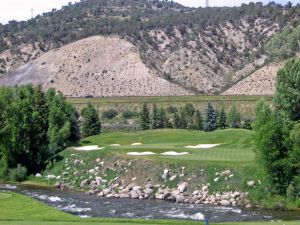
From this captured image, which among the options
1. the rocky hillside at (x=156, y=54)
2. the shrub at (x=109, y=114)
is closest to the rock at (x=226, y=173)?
the shrub at (x=109, y=114)

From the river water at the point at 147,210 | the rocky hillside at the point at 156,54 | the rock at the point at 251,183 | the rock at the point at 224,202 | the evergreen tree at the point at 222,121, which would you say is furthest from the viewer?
the rocky hillside at the point at 156,54

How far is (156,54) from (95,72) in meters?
23.1

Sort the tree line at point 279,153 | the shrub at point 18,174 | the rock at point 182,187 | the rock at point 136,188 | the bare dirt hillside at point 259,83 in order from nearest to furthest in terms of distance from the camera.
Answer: the tree line at point 279,153
the rock at point 182,187
the rock at point 136,188
the shrub at point 18,174
the bare dirt hillside at point 259,83

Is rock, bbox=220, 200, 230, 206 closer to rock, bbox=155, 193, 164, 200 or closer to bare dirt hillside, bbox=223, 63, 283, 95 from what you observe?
rock, bbox=155, 193, 164, 200

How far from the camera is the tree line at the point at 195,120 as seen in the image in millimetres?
87875

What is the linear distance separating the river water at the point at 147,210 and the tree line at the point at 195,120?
44.3 meters

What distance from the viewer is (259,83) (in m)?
133

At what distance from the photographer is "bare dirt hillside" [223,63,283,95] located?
129250 millimetres

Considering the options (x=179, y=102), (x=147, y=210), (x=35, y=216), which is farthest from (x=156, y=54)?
(x=35, y=216)

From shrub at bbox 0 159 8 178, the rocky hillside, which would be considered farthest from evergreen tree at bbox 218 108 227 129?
the rocky hillside

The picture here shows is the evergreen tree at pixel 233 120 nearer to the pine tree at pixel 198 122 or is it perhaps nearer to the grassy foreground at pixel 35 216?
the pine tree at pixel 198 122

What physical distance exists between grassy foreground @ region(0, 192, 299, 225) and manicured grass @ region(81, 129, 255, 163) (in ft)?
54.9

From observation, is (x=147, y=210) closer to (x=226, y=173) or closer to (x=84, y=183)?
(x=226, y=173)

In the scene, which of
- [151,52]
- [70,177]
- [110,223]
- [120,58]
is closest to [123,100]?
[120,58]
